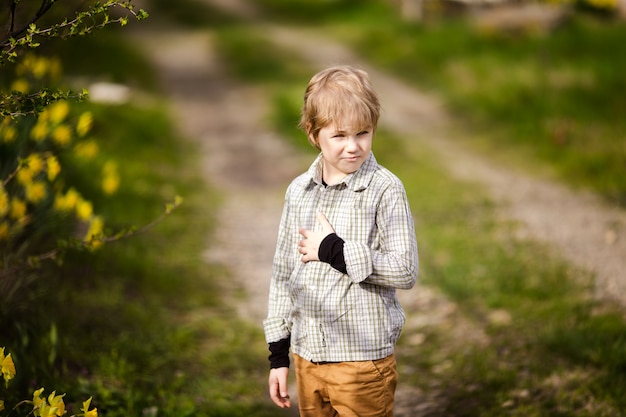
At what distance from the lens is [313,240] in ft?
6.36

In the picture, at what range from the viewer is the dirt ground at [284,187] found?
4328 mm

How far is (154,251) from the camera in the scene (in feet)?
16.0

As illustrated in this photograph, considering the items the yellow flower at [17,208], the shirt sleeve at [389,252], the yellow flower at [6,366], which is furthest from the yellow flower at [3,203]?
the shirt sleeve at [389,252]

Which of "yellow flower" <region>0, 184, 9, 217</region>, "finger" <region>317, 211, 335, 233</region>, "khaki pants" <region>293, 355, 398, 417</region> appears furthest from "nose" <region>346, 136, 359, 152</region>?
"yellow flower" <region>0, 184, 9, 217</region>

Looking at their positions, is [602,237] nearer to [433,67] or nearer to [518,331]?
[518,331]

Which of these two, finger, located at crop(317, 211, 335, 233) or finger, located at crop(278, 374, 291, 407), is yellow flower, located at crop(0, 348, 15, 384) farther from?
finger, located at crop(317, 211, 335, 233)

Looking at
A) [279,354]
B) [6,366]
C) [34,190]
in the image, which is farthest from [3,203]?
[279,354]

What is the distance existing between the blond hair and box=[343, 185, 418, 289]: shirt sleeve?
23cm

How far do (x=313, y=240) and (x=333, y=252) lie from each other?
3.1 inches

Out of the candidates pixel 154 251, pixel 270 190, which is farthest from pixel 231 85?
pixel 154 251

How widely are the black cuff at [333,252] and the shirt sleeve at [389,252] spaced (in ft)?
0.06

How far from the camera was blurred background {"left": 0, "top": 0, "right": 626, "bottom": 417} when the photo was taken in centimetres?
304

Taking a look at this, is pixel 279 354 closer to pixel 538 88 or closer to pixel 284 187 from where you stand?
pixel 284 187

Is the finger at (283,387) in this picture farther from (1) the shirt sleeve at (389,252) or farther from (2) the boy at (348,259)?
(1) the shirt sleeve at (389,252)
